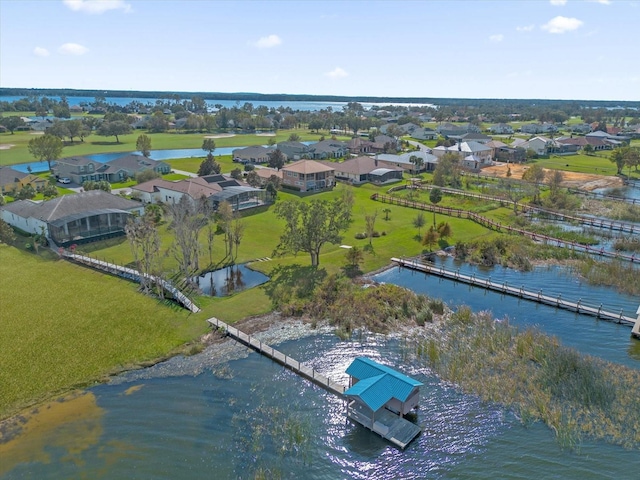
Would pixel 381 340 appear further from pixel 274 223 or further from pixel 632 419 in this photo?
pixel 274 223

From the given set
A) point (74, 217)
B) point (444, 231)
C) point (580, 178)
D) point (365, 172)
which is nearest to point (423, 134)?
point (580, 178)

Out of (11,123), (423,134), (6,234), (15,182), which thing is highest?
(11,123)

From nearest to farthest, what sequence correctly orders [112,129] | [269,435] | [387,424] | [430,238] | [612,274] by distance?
[269,435] < [387,424] < [612,274] < [430,238] < [112,129]

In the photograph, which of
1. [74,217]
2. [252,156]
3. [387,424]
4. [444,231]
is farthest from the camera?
[252,156]

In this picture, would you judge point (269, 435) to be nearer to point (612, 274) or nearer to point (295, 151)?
point (612, 274)

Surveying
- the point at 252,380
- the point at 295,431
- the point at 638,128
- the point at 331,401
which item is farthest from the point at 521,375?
the point at 638,128

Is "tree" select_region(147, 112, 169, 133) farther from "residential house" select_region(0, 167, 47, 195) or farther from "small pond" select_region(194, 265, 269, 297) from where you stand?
"small pond" select_region(194, 265, 269, 297)
